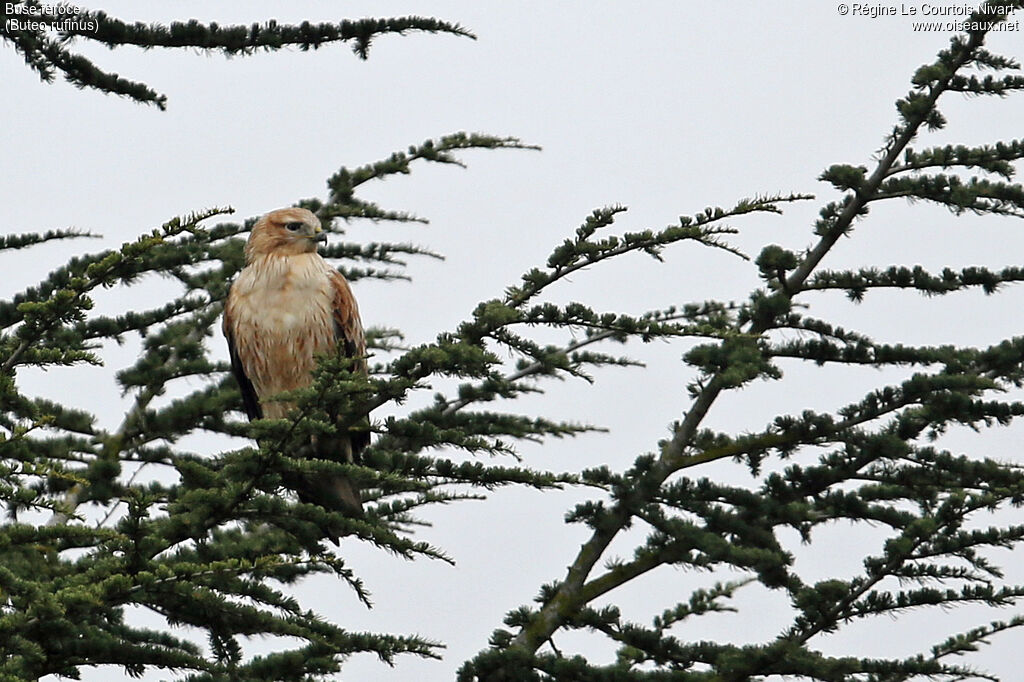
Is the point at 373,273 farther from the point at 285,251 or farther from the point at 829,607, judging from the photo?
the point at 829,607

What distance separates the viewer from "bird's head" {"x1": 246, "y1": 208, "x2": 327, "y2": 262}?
7324 mm

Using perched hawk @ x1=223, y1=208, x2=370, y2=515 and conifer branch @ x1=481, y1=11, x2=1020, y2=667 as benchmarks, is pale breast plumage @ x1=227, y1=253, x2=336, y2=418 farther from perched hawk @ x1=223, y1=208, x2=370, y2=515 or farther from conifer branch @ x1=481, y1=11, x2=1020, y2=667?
conifer branch @ x1=481, y1=11, x2=1020, y2=667

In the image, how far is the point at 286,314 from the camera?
7188mm

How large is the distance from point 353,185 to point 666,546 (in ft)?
8.21

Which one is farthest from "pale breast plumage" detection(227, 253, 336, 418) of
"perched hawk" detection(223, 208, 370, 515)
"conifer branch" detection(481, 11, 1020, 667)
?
"conifer branch" detection(481, 11, 1020, 667)

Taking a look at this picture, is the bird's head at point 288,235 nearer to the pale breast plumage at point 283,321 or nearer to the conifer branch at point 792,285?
the pale breast plumage at point 283,321

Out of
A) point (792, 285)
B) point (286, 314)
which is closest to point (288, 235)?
point (286, 314)

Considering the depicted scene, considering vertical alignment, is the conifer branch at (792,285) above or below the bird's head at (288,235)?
below

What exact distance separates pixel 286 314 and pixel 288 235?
0.45 m

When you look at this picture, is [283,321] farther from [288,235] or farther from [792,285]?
[792,285]

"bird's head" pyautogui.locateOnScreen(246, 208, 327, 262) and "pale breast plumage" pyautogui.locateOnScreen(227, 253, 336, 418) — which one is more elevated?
"bird's head" pyautogui.locateOnScreen(246, 208, 327, 262)

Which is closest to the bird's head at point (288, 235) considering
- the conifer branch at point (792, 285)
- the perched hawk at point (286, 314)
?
the perched hawk at point (286, 314)

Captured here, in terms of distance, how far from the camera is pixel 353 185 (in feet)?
23.1

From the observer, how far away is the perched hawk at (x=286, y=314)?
717 centimetres
